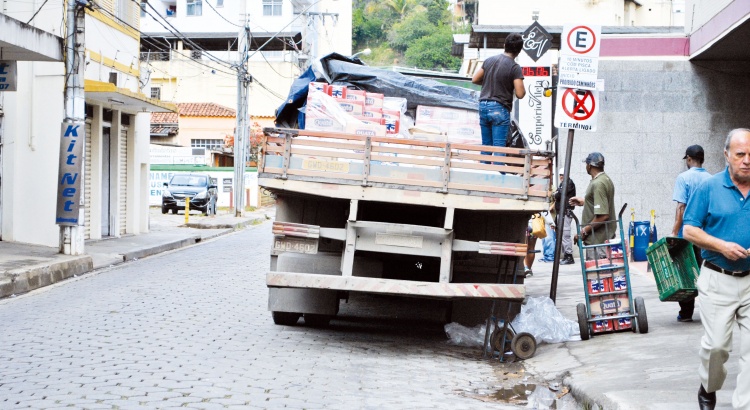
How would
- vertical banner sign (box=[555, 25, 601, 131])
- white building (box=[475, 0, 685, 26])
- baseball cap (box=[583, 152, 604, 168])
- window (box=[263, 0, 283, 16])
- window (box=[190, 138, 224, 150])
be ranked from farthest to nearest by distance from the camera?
window (box=[263, 0, 283, 16]) → window (box=[190, 138, 224, 150]) → white building (box=[475, 0, 685, 26]) → baseball cap (box=[583, 152, 604, 168]) → vertical banner sign (box=[555, 25, 601, 131])

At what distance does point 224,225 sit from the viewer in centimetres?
3145

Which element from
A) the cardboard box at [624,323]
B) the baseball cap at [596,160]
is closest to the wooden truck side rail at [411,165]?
the cardboard box at [624,323]

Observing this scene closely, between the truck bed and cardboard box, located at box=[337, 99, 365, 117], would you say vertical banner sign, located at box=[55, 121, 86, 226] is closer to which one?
cardboard box, located at box=[337, 99, 365, 117]

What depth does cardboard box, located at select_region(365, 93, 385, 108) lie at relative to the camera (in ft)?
32.9

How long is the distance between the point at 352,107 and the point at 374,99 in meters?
0.33

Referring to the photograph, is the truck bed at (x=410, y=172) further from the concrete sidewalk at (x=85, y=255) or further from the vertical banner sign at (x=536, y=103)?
the vertical banner sign at (x=536, y=103)

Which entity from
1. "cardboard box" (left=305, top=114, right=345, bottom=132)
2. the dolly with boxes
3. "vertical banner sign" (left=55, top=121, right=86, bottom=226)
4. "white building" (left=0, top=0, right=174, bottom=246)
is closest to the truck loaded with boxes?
the dolly with boxes

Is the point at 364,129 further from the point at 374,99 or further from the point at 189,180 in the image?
the point at 189,180

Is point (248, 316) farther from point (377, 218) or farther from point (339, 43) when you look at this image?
point (339, 43)

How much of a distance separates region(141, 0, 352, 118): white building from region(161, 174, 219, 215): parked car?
18910mm

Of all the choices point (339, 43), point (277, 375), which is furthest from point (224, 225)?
point (339, 43)

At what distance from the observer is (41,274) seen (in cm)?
1470

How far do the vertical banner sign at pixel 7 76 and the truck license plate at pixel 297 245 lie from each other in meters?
10.6

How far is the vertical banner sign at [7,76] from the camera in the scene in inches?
678
